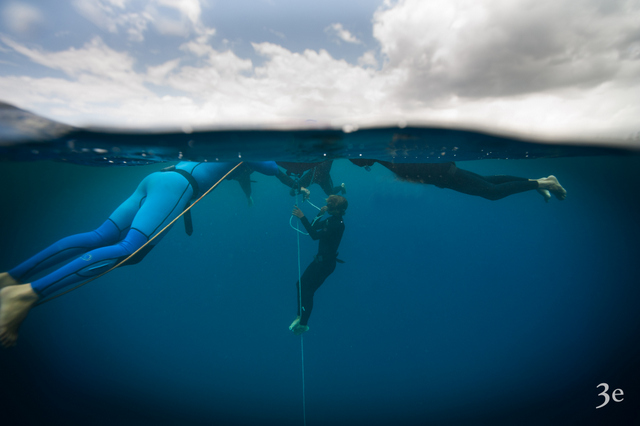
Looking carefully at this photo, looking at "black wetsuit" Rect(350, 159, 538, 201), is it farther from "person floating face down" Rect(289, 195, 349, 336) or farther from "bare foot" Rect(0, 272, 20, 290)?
"bare foot" Rect(0, 272, 20, 290)

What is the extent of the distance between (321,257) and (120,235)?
470 cm

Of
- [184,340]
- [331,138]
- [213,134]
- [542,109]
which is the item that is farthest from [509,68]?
[184,340]

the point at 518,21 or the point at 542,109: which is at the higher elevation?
the point at 518,21

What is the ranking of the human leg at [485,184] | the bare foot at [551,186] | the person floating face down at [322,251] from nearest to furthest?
1. the human leg at [485,184]
2. the bare foot at [551,186]
3. the person floating face down at [322,251]

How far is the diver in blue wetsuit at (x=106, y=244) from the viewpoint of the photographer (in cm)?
282

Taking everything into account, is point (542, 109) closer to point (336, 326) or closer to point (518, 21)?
point (518, 21)

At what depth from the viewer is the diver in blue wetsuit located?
9.27 feet

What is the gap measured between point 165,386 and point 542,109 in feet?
62.4

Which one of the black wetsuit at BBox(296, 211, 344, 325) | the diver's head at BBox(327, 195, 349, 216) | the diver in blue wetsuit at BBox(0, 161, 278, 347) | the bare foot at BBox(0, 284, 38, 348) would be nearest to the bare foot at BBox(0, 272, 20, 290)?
the diver in blue wetsuit at BBox(0, 161, 278, 347)

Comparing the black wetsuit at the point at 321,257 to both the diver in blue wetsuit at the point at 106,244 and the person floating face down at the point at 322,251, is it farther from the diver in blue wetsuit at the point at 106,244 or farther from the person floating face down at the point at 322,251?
the diver in blue wetsuit at the point at 106,244

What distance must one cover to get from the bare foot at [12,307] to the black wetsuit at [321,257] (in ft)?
16.3

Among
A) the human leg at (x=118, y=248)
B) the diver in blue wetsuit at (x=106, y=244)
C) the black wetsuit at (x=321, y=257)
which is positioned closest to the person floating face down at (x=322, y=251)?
the black wetsuit at (x=321, y=257)

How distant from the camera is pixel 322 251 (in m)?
7.09

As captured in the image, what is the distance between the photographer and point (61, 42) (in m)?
2.68
